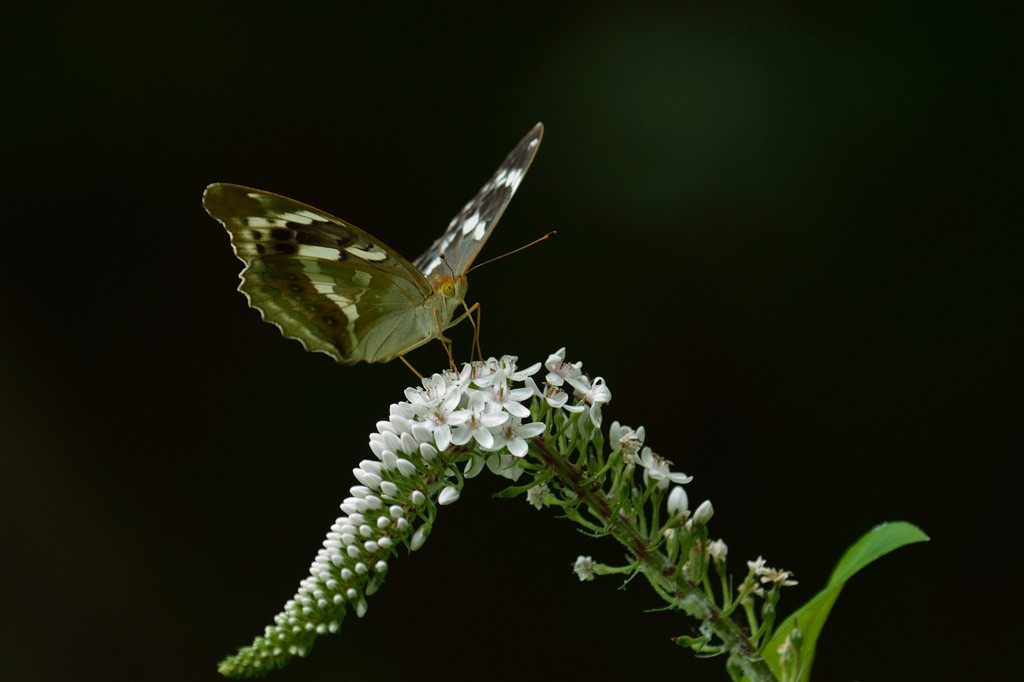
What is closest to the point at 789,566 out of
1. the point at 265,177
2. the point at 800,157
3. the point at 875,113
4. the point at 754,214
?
the point at 754,214

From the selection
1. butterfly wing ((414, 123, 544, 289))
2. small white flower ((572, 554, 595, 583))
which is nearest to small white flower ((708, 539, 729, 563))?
small white flower ((572, 554, 595, 583))

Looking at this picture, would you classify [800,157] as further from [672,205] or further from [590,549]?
[590,549]

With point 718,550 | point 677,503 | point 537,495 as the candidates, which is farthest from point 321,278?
point 718,550

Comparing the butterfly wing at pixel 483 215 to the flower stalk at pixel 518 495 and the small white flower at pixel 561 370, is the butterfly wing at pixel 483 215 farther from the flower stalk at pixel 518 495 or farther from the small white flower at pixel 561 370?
the flower stalk at pixel 518 495

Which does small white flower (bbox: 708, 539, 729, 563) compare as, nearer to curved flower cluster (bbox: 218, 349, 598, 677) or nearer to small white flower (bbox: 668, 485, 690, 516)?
small white flower (bbox: 668, 485, 690, 516)

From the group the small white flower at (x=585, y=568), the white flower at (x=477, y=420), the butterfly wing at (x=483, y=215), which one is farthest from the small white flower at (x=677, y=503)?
the butterfly wing at (x=483, y=215)

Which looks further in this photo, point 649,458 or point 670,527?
point 649,458
